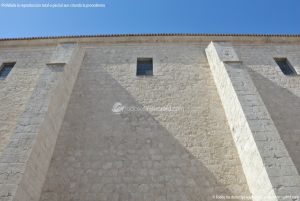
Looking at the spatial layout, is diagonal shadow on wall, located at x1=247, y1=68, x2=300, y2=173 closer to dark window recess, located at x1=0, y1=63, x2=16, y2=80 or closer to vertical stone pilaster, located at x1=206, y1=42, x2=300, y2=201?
vertical stone pilaster, located at x1=206, y1=42, x2=300, y2=201

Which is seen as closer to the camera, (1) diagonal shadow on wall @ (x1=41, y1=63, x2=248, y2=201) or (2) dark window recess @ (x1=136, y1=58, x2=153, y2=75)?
(1) diagonal shadow on wall @ (x1=41, y1=63, x2=248, y2=201)

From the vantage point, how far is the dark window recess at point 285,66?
6711 millimetres

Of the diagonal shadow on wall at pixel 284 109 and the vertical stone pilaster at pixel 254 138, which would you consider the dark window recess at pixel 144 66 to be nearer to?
the vertical stone pilaster at pixel 254 138

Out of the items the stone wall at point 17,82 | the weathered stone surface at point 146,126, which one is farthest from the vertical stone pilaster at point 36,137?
the stone wall at point 17,82

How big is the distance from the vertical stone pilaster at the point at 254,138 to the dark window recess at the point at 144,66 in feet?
6.92

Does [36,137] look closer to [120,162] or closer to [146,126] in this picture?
[120,162]

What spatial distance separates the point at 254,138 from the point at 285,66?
169 inches

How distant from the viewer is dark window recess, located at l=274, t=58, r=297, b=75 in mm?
6711

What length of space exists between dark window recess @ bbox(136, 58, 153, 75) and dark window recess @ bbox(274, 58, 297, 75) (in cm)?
414

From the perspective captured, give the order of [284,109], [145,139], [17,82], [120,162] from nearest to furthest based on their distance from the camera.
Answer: [120,162], [145,139], [284,109], [17,82]

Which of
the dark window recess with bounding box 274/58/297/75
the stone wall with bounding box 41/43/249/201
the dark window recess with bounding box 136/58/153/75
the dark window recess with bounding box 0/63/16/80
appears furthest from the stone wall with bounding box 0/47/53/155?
the dark window recess with bounding box 274/58/297/75

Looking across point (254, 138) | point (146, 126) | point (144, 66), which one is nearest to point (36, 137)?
point (146, 126)

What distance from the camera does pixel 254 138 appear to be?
3.94 meters

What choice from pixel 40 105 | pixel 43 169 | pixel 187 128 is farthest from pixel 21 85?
pixel 187 128
